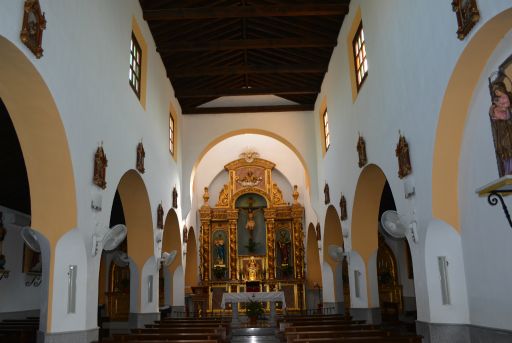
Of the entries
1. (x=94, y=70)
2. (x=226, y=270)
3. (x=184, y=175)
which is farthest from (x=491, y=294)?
(x=226, y=270)

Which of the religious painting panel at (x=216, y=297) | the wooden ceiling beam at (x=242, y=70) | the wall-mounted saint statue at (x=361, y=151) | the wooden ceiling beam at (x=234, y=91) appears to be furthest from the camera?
the religious painting panel at (x=216, y=297)

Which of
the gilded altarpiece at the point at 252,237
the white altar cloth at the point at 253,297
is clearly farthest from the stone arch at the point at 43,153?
the gilded altarpiece at the point at 252,237

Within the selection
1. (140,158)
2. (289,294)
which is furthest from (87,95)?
(289,294)

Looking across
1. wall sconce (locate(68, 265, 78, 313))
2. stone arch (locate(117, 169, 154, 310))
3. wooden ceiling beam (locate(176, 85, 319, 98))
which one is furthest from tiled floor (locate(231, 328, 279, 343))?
wooden ceiling beam (locate(176, 85, 319, 98))

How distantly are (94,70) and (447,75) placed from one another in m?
5.77

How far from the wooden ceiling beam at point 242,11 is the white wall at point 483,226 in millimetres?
6620

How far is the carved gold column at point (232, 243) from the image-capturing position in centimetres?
2411

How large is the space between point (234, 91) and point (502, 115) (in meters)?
12.5

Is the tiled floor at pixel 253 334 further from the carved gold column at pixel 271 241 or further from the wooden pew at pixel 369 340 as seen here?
the carved gold column at pixel 271 241

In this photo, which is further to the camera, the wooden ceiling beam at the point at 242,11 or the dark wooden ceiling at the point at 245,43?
the dark wooden ceiling at the point at 245,43

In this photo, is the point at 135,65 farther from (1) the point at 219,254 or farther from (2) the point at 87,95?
(1) the point at 219,254

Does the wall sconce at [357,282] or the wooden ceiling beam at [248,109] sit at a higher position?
the wooden ceiling beam at [248,109]

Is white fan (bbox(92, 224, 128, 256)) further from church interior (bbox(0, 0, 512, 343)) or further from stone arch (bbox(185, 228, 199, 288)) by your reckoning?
stone arch (bbox(185, 228, 199, 288))

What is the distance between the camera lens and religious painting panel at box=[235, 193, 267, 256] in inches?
976
